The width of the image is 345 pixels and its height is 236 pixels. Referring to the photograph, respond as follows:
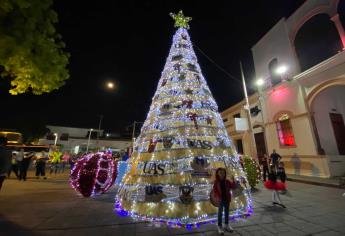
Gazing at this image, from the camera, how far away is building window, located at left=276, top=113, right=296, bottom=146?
43.3ft

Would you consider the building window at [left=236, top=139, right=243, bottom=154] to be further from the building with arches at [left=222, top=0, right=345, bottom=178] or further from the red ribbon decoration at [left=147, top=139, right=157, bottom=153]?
the red ribbon decoration at [left=147, top=139, right=157, bottom=153]

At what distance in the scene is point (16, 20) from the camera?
4.17 meters

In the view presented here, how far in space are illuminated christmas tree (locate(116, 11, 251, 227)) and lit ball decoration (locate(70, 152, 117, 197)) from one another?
7.21 feet

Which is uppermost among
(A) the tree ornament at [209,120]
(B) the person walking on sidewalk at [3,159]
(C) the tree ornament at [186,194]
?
(A) the tree ornament at [209,120]

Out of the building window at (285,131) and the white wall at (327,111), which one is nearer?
the white wall at (327,111)

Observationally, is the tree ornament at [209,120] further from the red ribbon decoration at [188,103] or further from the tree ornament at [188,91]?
the tree ornament at [188,91]

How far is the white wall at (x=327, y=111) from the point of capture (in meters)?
12.0

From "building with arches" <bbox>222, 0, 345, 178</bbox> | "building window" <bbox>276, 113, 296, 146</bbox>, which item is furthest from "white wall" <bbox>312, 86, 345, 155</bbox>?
"building window" <bbox>276, 113, 296, 146</bbox>

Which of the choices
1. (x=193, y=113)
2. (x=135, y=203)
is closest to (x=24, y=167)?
(x=135, y=203)

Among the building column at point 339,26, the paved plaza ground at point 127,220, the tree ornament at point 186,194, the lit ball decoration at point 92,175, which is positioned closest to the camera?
the paved plaza ground at point 127,220

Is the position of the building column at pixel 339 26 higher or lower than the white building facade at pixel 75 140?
higher

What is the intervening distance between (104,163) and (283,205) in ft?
22.8

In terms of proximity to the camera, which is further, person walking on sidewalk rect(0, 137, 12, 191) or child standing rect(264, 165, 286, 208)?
child standing rect(264, 165, 286, 208)

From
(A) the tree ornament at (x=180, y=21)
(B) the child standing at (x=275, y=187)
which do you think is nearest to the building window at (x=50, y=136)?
(A) the tree ornament at (x=180, y=21)
